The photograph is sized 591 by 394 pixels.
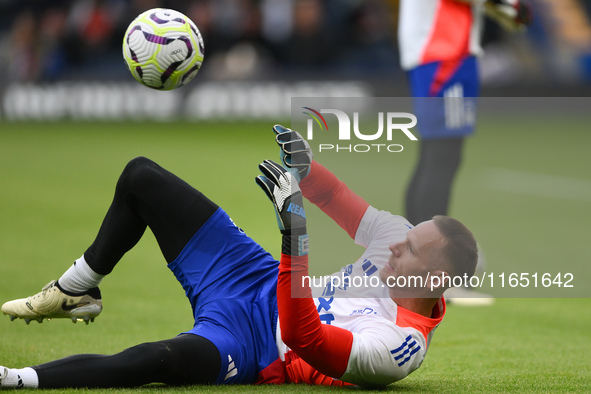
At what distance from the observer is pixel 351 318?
347cm

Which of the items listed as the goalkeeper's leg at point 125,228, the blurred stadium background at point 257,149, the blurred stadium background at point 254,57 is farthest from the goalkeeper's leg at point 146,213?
the blurred stadium background at point 254,57

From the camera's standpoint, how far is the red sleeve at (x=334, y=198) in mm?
3682

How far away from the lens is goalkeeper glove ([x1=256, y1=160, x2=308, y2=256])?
309 cm

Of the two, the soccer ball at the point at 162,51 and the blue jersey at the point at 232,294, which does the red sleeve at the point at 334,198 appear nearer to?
the blue jersey at the point at 232,294

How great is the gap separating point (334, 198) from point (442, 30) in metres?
2.35

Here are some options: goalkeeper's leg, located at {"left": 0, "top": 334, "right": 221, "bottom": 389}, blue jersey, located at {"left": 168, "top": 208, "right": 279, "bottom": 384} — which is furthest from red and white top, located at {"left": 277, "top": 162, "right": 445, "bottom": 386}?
goalkeeper's leg, located at {"left": 0, "top": 334, "right": 221, "bottom": 389}

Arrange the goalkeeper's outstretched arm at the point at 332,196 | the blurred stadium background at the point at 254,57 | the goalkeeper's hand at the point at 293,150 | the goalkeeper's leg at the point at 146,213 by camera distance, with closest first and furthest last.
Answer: the goalkeeper's hand at the point at 293,150
the goalkeeper's outstretched arm at the point at 332,196
the goalkeeper's leg at the point at 146,213
the blurred stadium background at the point at 254,57

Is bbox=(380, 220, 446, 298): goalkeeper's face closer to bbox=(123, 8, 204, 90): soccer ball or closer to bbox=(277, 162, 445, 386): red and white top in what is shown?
bbox=(277, 162, 445, 386): red and white top

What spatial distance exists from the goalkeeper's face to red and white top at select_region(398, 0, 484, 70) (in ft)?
8.02

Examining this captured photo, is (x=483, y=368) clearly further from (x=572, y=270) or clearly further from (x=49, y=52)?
(x=49, y=52)

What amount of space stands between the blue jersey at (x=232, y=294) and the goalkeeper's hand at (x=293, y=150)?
59cm

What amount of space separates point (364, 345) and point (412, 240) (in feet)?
1.62

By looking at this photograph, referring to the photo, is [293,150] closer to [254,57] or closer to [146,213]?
[146,213]

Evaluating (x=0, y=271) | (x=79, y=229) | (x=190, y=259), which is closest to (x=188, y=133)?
(x=79, y=229)
